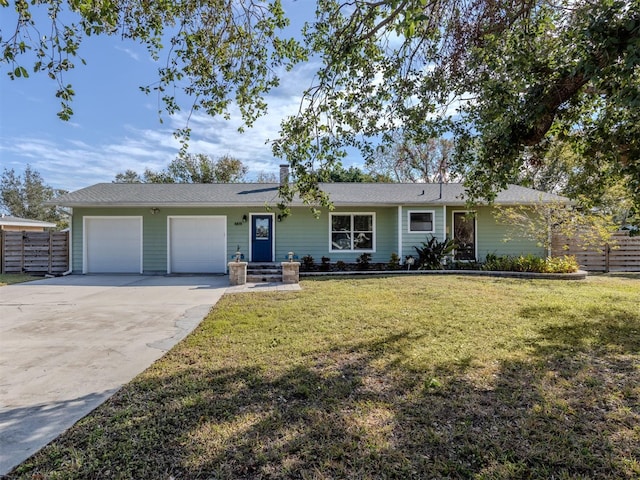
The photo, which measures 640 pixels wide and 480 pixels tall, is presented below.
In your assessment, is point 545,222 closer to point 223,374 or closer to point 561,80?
point 561,80

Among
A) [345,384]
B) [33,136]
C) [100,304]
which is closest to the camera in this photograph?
[345,384]

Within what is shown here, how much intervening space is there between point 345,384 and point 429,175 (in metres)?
24.7

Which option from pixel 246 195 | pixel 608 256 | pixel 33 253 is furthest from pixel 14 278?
pixel 608 256

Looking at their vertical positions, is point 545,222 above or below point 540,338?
above

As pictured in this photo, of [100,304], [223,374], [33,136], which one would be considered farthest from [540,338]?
[33,136]

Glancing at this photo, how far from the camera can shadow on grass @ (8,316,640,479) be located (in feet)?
6.98

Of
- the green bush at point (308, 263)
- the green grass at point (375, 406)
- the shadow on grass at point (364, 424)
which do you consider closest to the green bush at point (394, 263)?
the green bush at point (308, 263)

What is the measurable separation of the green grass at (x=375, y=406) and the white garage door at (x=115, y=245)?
343 inches

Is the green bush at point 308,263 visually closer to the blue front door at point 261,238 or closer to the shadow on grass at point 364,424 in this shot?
the blue front door at point 261,238

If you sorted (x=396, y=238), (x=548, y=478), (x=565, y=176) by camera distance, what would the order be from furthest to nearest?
(x=565, y=176)
(x=396, y=238)
(x=548, y=478)

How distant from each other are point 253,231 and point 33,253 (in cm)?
797

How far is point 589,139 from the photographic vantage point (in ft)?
14.6

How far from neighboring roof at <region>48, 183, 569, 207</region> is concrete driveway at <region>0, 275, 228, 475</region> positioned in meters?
3.76

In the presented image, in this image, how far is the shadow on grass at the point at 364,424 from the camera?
2.13 m
